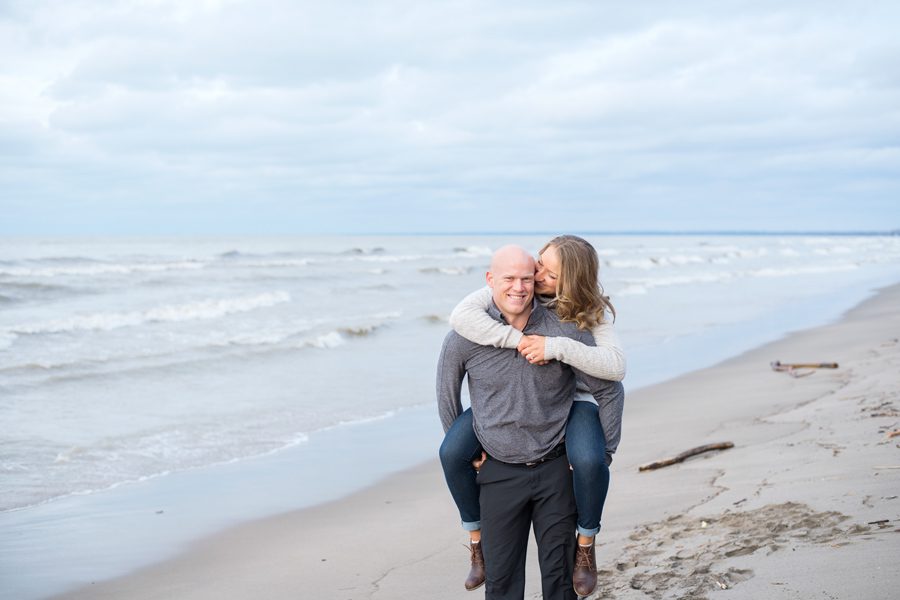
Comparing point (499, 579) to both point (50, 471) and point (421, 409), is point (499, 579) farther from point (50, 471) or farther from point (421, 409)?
point (421, 409)

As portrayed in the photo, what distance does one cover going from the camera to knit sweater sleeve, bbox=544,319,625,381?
342cm

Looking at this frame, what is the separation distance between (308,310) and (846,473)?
68.5 feet

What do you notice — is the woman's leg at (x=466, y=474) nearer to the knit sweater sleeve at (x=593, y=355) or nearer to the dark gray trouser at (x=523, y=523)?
the dark gray trouser at (x=523, y=523)

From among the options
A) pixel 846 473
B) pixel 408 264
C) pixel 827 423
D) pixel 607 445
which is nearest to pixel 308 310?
pixel 827 423

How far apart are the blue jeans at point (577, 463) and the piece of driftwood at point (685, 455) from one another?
3.90 metres

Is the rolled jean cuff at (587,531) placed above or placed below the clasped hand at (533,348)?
below

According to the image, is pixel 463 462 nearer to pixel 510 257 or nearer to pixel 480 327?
pixel 480 327

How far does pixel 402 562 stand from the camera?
18.9ft

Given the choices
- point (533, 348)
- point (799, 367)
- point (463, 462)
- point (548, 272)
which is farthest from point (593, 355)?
Result: point (799, 367)

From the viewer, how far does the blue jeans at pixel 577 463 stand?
137 inches

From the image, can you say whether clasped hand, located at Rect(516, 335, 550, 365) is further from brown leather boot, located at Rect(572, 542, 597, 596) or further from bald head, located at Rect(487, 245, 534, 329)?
brown leather boot, located at Rect(572, 542, 597, 596)

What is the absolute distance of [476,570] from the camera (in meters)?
3.86

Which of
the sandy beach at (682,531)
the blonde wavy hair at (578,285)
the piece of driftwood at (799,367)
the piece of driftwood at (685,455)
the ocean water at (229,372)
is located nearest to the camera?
the blonde wavy hair at (578,285)

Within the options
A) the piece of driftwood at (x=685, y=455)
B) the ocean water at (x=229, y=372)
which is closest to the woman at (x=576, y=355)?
the ocean water at (x=229, y=372)
